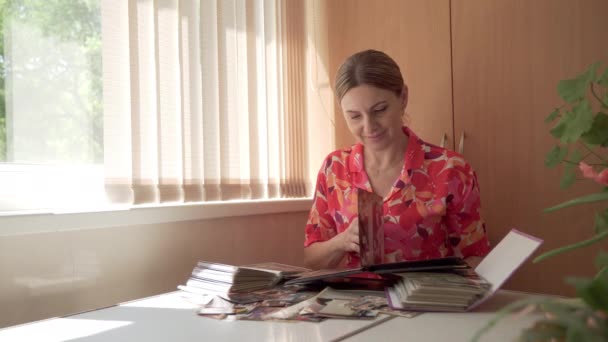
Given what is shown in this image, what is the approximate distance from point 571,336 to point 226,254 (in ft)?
4.67

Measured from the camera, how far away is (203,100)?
1.57 metres

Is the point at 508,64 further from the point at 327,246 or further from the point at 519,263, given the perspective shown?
the point at 519,263

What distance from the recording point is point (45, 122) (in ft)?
4.46

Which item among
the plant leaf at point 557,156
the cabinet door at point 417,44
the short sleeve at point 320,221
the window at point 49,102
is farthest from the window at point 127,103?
the plant leaf at point 557,156

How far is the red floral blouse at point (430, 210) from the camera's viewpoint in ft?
4.75

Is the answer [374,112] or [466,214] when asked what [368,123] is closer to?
[374,112]

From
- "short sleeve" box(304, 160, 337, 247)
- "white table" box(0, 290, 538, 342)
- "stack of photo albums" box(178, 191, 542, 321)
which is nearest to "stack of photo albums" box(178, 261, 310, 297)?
"stack of photo albums" box(178, 191, 542, 321)

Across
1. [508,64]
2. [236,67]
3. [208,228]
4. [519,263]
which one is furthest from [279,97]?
[519,263]

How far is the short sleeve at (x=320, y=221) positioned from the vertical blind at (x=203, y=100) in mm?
229

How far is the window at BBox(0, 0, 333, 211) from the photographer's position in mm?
1308

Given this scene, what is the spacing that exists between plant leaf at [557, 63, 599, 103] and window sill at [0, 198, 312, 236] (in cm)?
106

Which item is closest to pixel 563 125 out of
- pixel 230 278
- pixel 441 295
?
pixel 441 295

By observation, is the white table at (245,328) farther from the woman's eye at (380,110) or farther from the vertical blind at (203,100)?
the woman's eye at (380,110)

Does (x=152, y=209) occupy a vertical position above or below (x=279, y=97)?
below
